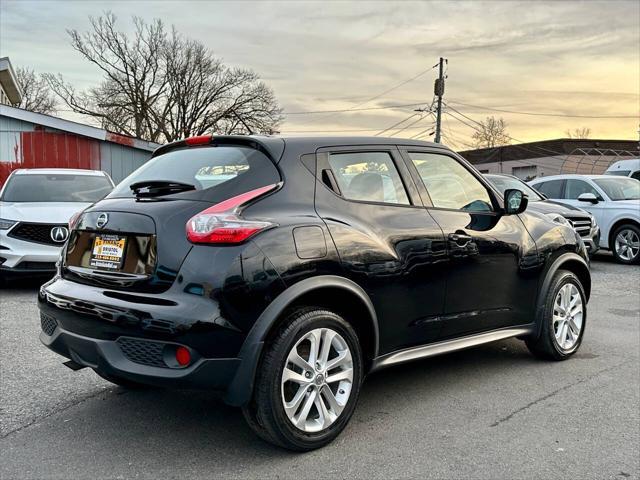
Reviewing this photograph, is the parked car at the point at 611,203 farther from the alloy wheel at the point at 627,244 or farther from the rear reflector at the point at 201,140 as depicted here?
the rear reflector at the point at 201,140

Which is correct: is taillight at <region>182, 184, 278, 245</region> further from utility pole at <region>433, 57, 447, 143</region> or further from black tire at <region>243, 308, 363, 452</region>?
utility pole at <region>433, 57, 447, 143</region>

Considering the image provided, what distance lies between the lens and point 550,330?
4617mm

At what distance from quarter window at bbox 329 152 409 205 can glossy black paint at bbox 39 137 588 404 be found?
0.18ft

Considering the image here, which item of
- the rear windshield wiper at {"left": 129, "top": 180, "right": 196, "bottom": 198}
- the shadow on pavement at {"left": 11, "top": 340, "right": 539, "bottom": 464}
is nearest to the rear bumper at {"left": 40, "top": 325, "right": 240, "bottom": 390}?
the shadow on pavement at {"left": 11, "top": 340, "right": 539, "bottom": 464}

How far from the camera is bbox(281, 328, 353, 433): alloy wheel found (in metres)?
3.07

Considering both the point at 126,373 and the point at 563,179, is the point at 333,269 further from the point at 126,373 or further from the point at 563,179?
the point at 563,179

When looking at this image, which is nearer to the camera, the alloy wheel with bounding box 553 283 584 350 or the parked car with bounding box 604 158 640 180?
the alloy wheel with bounding box 553 283 584 350

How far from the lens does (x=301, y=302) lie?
316 cm

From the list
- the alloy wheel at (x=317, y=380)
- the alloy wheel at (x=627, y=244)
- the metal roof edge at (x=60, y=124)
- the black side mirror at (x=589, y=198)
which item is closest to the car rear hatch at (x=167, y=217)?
the alloy wheel at (x=317, y=380)

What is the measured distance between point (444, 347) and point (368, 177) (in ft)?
3.96

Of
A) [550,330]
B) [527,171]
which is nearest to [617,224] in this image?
[550,330]

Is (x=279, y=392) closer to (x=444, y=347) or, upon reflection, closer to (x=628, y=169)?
(x=444, y=347)

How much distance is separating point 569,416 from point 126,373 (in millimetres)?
2599

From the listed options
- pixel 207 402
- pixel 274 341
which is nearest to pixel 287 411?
pixel 274 341
